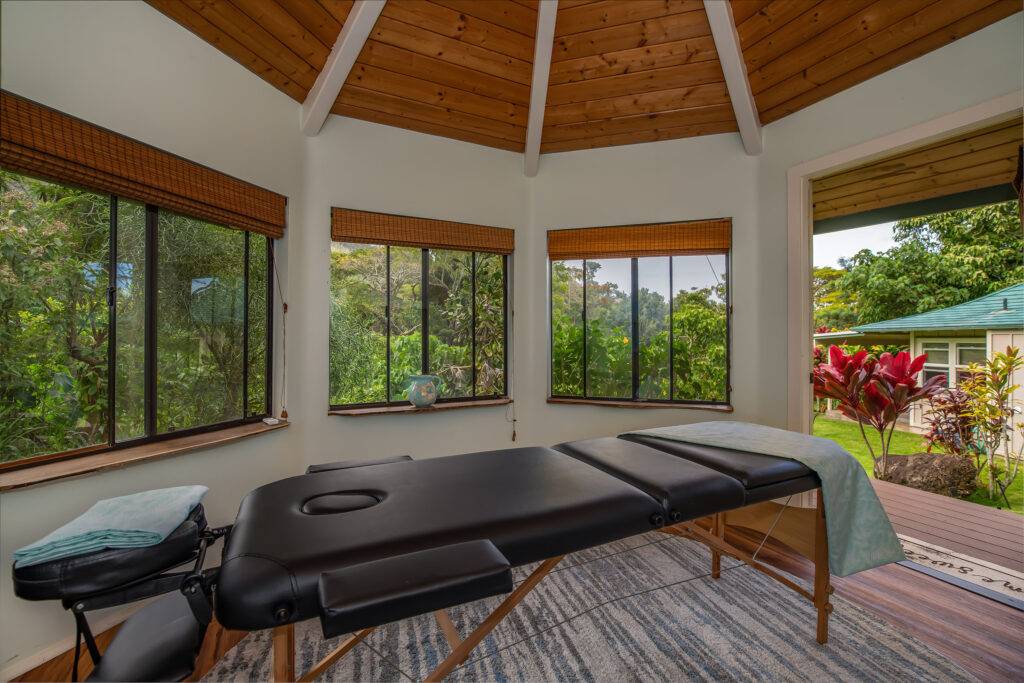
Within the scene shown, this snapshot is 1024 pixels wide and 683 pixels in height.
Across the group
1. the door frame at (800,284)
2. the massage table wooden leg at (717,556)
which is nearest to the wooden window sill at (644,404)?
the door frame at (800,284)

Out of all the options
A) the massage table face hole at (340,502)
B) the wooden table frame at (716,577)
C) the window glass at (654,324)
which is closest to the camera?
the wooden table frame at (716,577)

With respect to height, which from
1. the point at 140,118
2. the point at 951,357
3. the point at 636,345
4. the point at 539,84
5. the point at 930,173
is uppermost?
the point at 539,84

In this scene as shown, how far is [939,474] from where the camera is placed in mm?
3518

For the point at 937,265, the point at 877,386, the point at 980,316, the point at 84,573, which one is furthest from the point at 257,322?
the point at 937,265

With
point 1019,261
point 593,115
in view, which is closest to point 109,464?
point 593,115

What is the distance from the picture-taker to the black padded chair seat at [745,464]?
4.83ft

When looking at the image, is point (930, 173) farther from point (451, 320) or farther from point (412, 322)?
point (412, 322)

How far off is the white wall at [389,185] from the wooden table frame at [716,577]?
643 mm

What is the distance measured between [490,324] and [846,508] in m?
2.41

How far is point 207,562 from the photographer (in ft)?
7.32

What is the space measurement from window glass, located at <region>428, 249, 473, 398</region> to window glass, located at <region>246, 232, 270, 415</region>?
1050 mm

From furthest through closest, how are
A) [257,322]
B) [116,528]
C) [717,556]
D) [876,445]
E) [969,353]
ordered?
[876,445]
[969,353]
[257,322]
[717,556]
[116,528]

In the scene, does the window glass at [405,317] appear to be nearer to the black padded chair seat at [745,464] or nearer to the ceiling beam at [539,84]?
the ceiling beam at [539,84]

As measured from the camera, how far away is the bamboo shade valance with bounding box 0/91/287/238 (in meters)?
1.49
